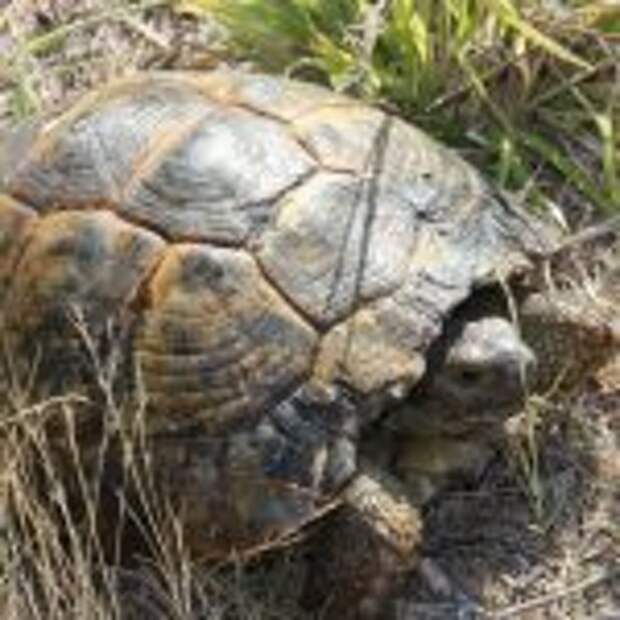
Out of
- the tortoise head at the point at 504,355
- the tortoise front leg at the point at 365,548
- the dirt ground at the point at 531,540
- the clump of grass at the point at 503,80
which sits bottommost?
the dirt ground at the point at 531,540

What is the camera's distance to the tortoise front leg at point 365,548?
12.0ft

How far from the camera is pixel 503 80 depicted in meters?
4.62

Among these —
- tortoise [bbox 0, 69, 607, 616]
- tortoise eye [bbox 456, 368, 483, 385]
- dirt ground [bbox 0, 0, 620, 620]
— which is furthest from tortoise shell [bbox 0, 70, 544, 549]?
dirt ground [bbox 0, 0, 620, 620]

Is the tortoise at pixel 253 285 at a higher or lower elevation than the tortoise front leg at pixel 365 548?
higher

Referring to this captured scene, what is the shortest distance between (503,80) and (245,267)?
1194 millimetres

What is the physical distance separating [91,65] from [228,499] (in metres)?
1.81

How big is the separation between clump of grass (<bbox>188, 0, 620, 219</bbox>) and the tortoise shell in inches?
21.0

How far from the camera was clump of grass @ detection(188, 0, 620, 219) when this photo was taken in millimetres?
4527


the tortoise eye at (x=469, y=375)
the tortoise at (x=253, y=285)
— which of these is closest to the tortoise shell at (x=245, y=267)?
the tortoise at (x=253, y=285)

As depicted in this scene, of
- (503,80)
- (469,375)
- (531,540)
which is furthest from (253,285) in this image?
(503,80)

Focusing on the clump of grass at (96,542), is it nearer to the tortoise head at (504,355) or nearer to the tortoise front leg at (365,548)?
the tortoise front leg at (365,548)

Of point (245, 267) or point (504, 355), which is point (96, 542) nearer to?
point (245, 267)

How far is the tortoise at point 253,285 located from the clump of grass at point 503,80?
0.56 meters

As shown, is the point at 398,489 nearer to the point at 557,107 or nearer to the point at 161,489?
the point at 161,489
